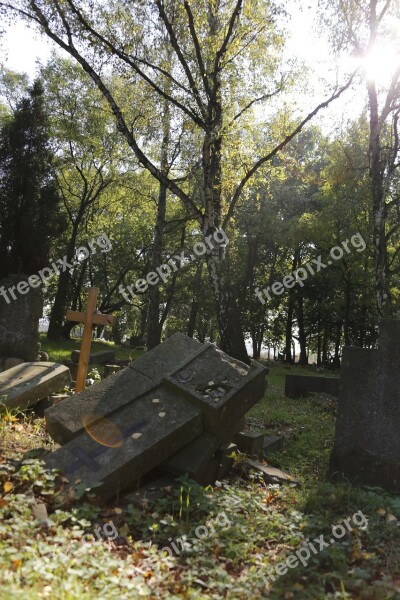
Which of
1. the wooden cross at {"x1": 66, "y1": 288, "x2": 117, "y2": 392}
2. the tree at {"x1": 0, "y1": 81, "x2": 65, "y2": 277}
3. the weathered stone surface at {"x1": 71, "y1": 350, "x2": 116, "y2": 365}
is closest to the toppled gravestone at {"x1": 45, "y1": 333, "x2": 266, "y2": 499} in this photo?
the wooden cross at {"x1": 66, "y1": 288, "x2": 117, "y2": 392}

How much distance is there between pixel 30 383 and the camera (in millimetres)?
7262

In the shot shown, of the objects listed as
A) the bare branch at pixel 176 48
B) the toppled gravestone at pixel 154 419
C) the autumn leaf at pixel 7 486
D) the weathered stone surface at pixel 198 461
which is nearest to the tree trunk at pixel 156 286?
the bare branch at pixel 176 48

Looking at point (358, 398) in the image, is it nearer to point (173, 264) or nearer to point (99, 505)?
point (99, 505)

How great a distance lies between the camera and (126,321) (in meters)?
41.7

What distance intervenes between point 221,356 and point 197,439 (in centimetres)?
127

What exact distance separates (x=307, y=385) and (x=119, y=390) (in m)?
8.41

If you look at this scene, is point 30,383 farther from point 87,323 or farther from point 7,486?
point 7,486

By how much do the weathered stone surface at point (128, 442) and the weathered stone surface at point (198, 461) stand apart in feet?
0.29

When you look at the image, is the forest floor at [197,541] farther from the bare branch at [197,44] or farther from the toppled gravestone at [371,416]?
the bare branch at [197,44]

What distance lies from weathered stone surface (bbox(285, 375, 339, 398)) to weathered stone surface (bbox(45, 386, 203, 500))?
804 cm

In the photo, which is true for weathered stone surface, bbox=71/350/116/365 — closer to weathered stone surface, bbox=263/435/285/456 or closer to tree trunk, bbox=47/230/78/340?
tree trunk, bbox=47/230/78/340

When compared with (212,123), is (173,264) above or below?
below

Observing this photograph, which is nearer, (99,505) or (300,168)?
(99,505)

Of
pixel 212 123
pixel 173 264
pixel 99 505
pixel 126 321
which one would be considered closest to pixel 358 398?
pixel 99 505
